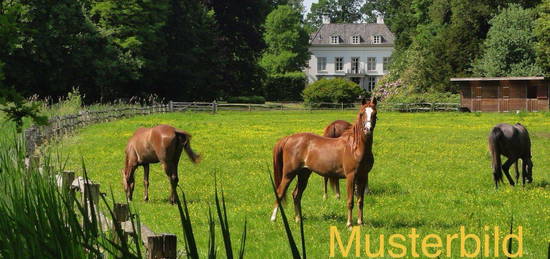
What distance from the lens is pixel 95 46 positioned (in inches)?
2185

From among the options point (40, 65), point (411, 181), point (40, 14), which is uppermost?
point (40, 14)

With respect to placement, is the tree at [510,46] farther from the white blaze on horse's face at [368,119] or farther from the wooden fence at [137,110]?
the white blaze on horse's face at [368,119]

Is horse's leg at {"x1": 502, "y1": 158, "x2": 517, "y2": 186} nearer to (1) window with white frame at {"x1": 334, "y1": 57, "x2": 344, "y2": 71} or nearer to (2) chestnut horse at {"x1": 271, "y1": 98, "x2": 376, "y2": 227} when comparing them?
(2) chestnut horse at {"x1": 271, "y1": 98, "x2": 376, "y2": 227}

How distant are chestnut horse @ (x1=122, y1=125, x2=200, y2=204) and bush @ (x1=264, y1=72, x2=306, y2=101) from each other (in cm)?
8305

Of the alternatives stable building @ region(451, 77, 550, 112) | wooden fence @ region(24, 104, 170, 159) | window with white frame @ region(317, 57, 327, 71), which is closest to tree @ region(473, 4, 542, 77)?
stable building @ region(451, 77, 550, 112)

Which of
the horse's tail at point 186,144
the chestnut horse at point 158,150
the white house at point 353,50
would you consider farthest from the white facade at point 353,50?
the horse's tail at point 186,144

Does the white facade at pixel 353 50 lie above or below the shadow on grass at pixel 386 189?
above

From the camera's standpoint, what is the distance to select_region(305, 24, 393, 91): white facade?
121438 millimetres

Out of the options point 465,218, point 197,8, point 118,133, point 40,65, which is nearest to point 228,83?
point 197,8

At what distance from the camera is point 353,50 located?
399 feet

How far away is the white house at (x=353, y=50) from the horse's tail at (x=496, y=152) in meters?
105

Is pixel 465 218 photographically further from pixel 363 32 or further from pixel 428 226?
pixel 363 32

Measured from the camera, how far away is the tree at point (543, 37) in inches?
2360

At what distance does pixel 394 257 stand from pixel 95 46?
49.5m
